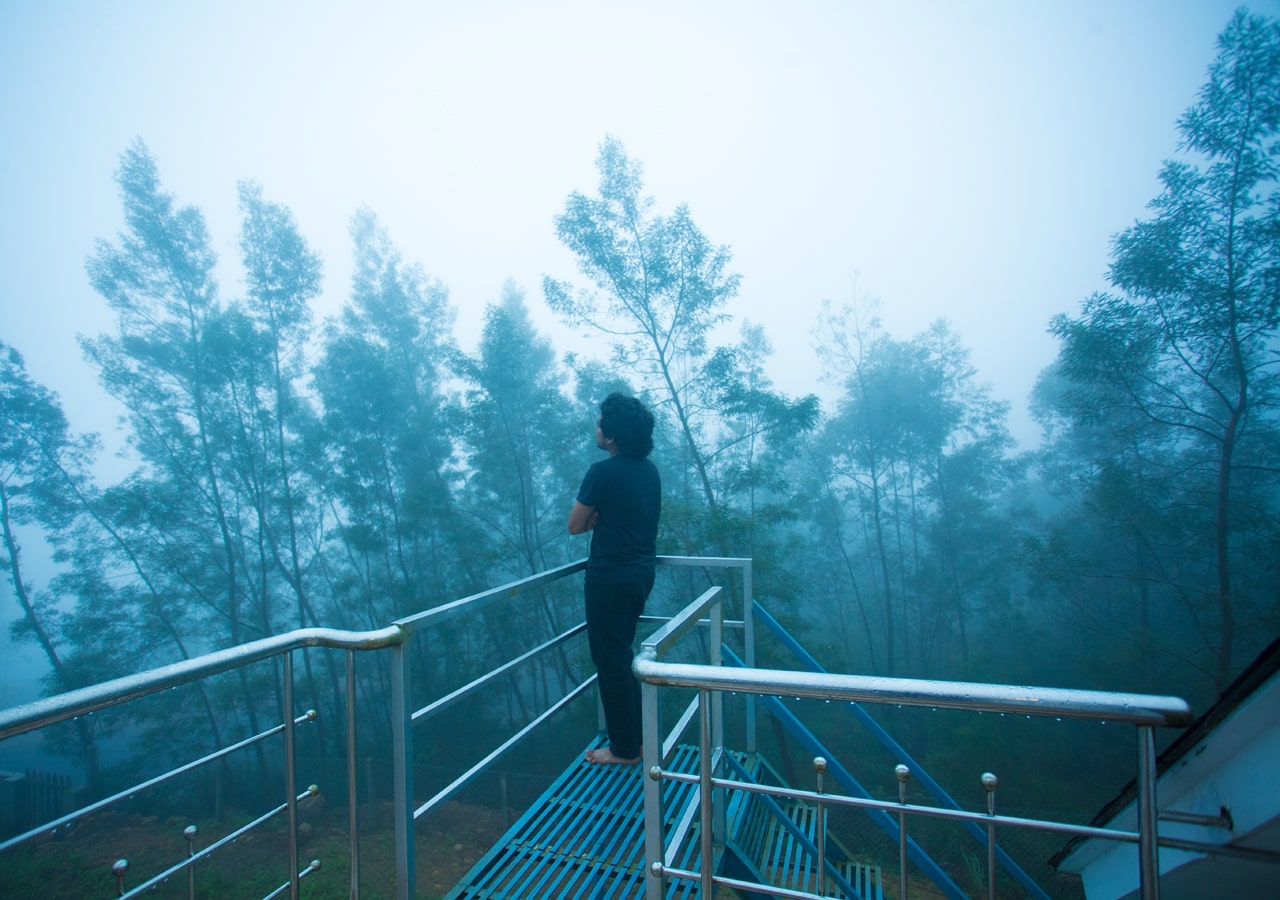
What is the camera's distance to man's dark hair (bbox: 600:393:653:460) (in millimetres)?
2062

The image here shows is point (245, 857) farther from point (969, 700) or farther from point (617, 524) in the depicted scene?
point (969, 700)

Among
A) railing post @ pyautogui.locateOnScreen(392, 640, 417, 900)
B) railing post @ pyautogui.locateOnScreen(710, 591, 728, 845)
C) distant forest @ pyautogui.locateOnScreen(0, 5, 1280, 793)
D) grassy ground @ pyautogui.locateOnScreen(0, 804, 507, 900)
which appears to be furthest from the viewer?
grassy ground @ pyautogui.locateOnScreen(0, 804, 507, 900)

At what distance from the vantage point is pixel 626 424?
206 centimetres

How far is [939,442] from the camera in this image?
920 cm

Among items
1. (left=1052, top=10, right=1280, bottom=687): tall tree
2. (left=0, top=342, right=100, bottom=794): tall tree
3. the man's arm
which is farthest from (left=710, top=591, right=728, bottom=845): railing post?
(left=0, top=342, right=100, bottom=794): tall tree

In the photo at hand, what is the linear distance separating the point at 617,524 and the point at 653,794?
3.21 ft

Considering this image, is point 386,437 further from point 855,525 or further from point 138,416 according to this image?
point 855,525

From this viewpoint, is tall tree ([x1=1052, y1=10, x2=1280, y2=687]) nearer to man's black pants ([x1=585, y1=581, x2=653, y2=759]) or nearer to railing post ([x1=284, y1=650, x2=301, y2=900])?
man's black pants ([x1=585, y1=581, x2=653, y2=759])

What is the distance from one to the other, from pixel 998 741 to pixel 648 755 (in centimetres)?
943

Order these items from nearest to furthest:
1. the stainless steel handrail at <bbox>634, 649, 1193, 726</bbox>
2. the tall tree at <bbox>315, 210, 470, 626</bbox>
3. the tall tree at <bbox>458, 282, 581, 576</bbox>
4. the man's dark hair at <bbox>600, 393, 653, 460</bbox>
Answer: the stainless steel handrail at <bbox>634, 649, 1193, 726</bbox>
the man's dark hair at <bbox>600, 393, 653, 460</bbox>
the tall tree at <bbox>458, 282, 581, 576</bbox>
the tall tree at <bbox>315, 210, 470, 626</bbox>

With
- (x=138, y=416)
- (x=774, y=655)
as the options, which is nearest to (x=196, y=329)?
(x=138, y=416)

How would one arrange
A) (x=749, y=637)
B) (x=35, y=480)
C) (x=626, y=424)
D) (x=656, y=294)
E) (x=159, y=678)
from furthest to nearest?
(x=35, y=480), (x=656, y=294), (x=749, y=637), (x=626, y=424), (x=159, y=678)

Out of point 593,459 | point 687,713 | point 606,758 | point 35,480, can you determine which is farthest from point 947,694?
point 35,480

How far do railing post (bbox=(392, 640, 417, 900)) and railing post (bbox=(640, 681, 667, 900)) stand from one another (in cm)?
65
